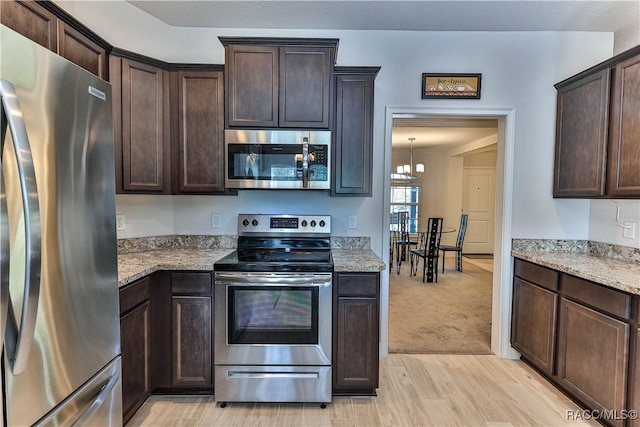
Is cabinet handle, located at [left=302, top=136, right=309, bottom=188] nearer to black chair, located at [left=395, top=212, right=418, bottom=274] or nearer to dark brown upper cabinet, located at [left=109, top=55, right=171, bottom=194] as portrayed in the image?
dark brown upper cabinet, located at [left=109, top=55, right=171, bottom=194]

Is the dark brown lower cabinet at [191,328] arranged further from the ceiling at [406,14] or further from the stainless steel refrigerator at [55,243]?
the ceiling at [406,14]

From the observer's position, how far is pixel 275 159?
2.32 meters

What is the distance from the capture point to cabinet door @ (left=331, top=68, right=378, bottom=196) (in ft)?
7.77

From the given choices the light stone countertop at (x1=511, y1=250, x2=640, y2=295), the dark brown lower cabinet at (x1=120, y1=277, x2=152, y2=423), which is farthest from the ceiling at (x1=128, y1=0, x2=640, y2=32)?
the dark brown lower cabinet at (x1=120, y1=277, x2=152, y2=423)

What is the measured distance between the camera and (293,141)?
2299 mm

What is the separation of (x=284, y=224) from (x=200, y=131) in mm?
936

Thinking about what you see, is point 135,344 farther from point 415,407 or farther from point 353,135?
point 353,135

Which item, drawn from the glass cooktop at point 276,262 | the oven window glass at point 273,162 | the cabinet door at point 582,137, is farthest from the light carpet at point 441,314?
the oven window glass at point 273,162

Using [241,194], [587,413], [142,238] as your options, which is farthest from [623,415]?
[142,238]

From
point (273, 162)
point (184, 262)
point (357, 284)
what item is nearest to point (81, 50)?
point (273, 162)

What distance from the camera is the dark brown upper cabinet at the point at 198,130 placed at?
2369 millimetres

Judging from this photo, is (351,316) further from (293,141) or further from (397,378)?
(293,141)

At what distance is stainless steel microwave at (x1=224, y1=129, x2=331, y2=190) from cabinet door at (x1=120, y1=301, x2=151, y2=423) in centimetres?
101

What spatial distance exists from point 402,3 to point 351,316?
2.19 m
